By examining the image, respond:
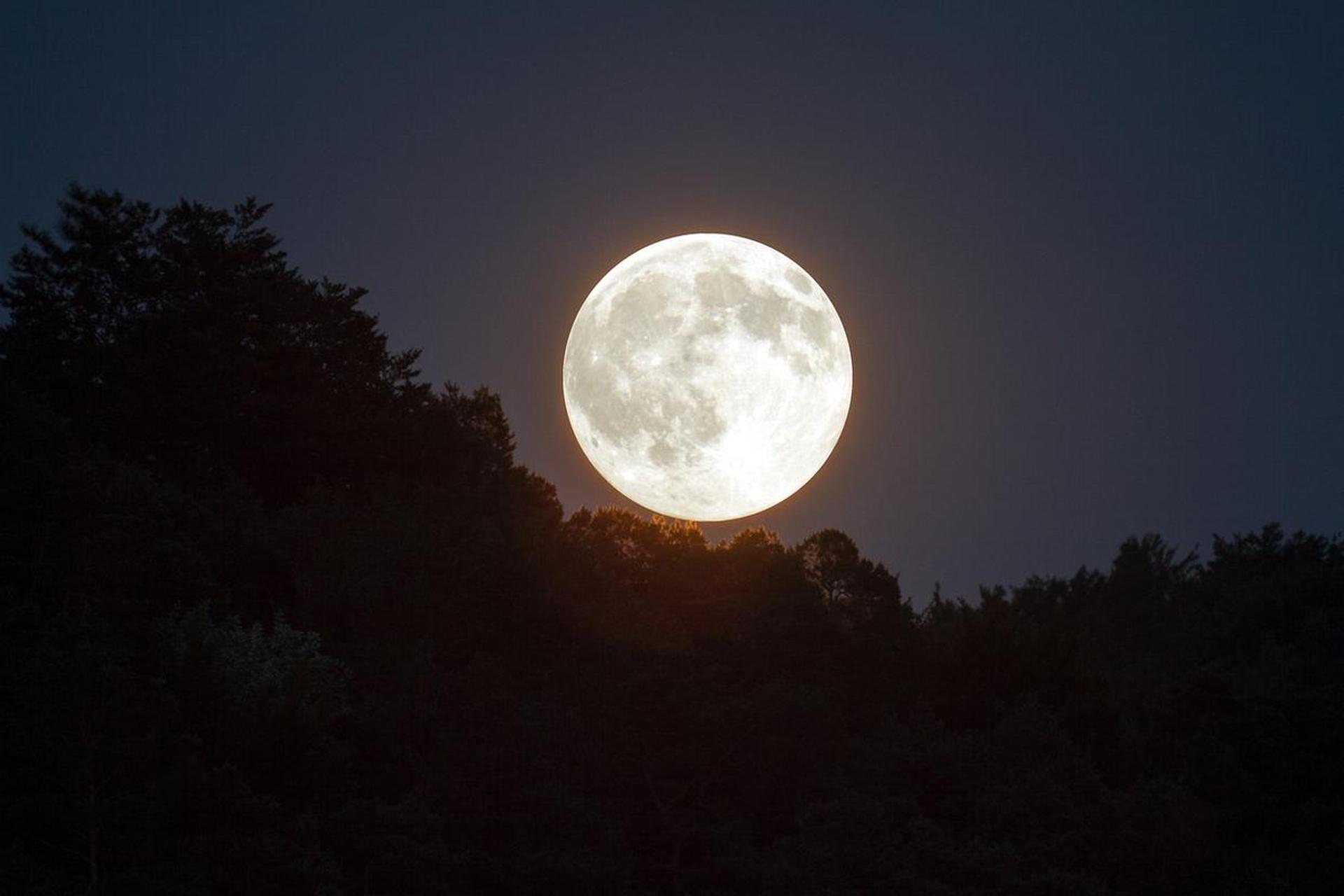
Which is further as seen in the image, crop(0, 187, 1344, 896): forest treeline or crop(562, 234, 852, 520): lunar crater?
crop(562, 234, 852, 520): lunar crater

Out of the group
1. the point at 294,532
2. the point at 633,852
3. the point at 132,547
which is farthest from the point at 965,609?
the point at 132,547

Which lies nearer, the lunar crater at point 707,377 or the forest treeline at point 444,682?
the forest treeline at point 444,682

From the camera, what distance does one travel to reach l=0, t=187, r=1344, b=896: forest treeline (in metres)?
23.6

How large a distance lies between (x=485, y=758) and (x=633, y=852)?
417 cm

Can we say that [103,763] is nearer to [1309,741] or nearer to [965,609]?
[965,609]

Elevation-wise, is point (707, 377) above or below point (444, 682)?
above

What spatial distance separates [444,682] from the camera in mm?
31672

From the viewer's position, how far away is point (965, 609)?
4450 centimetres

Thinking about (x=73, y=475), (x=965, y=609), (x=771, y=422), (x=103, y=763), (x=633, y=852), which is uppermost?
(x=965, y=609)

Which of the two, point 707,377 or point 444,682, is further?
point 707,377

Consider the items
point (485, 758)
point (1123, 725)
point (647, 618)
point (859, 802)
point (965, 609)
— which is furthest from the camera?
point (965, 609)

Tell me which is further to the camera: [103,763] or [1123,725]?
[1123,725]

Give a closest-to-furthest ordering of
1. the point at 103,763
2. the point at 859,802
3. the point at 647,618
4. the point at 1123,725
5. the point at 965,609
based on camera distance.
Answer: the point at 103,763 → the point at 859,802 → the point at 647,618 → the point at 1123,725 → the point at 965,609

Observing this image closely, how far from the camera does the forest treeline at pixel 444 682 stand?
929 inches
